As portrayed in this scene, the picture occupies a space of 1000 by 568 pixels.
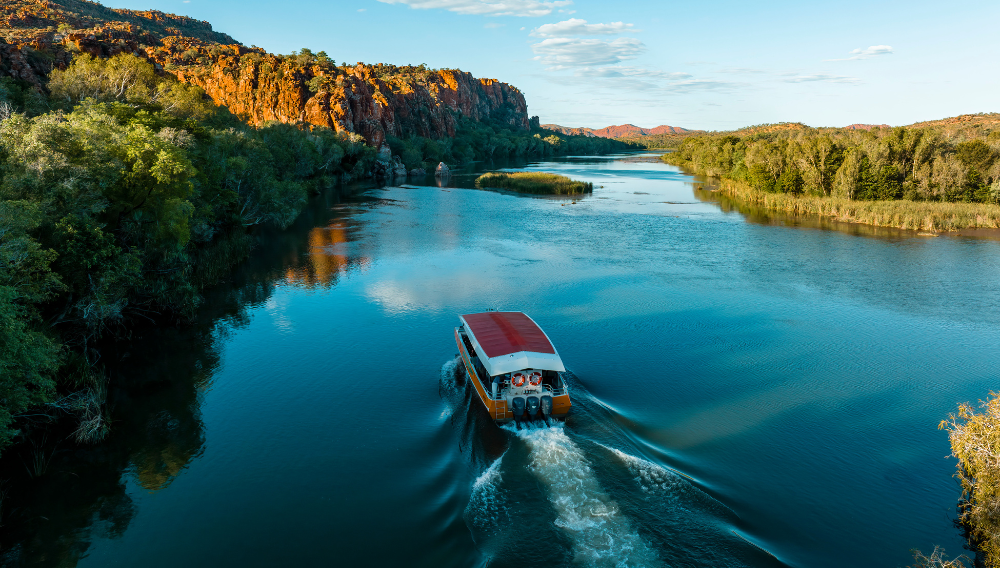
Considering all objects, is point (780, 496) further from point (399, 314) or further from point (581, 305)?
point (399, 314)

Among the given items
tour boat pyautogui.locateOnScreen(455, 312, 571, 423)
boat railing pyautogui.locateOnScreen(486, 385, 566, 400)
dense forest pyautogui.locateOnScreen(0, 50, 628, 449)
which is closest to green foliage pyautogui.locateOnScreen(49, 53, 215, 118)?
dense forest pyautogui.locateOnScreen(0, 50, 628, 449)

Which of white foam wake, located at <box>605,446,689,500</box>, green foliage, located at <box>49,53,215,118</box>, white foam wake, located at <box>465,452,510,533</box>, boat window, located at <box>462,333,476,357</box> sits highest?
green foliage, located at <box>49,53,215,118</box>

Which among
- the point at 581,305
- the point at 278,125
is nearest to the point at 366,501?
the point at 581,305

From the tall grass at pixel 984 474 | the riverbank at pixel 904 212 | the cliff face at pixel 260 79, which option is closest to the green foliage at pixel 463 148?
the cliff face at pixel 260 79

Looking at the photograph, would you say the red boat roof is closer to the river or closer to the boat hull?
the boat hull

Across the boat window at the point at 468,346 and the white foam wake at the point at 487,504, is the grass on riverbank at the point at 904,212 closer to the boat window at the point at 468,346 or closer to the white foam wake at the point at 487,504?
the boat window at the point at 468,346
